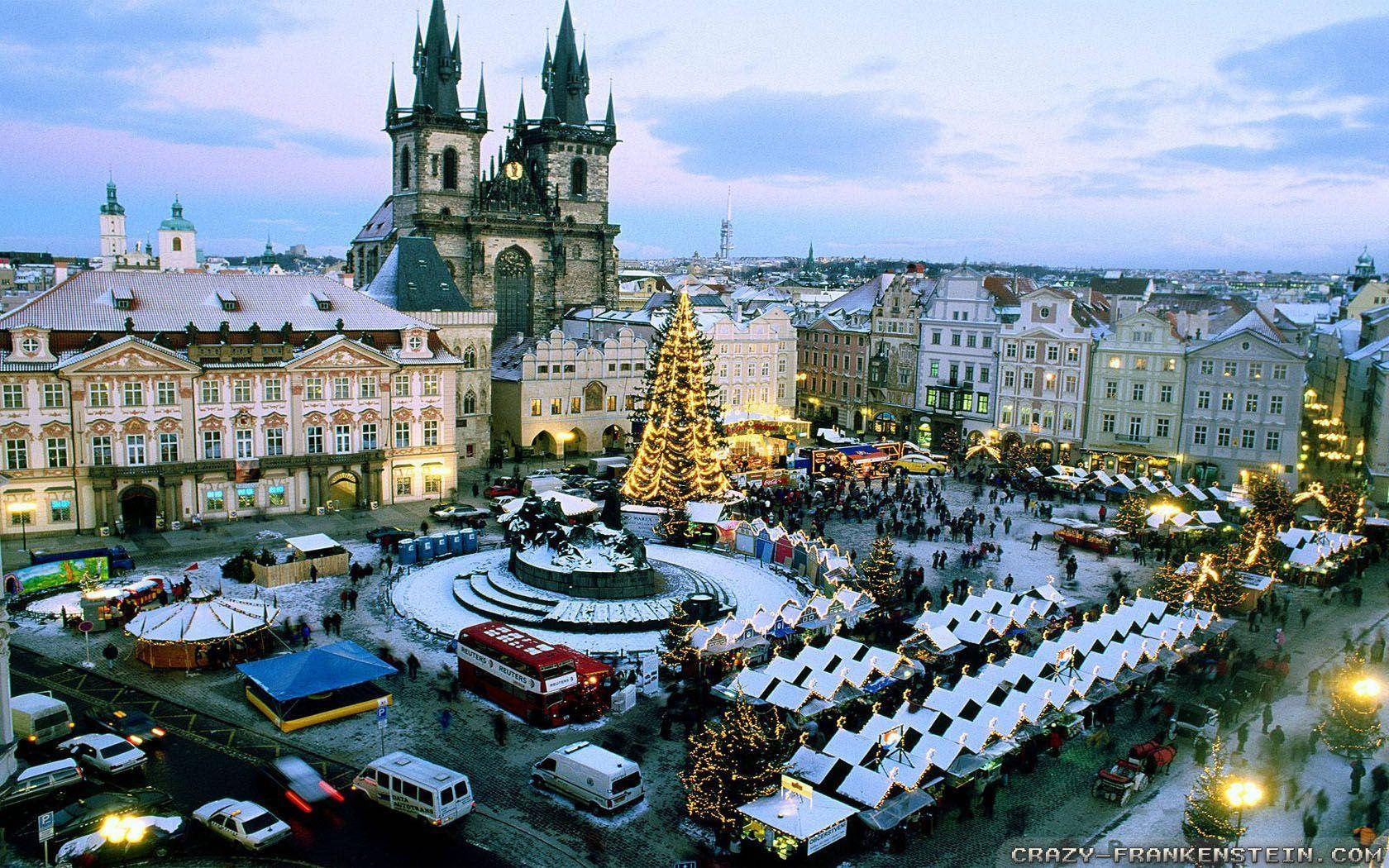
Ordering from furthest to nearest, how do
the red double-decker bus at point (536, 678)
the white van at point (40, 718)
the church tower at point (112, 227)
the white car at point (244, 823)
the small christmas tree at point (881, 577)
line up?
the church tower at point (112, 227) → the small christmas tree at point (881, 577) → the red double-decker bus at point (536, 678) → the white van at point (40, 718) → the white car at point (244, 823)

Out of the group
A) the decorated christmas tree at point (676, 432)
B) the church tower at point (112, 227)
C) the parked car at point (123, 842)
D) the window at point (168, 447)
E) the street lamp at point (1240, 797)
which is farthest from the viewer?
the church tower at point (112, 227)

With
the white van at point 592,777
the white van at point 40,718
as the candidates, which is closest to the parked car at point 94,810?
the white van at point 40,718

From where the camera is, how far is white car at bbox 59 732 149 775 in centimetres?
2280

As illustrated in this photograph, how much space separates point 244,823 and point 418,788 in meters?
3.24

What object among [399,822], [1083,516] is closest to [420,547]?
[399,822]

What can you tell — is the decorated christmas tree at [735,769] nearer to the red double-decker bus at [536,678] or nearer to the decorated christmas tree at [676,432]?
the red double-decker bus at [536,678]

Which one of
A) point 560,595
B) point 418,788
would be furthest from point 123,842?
point 560,595

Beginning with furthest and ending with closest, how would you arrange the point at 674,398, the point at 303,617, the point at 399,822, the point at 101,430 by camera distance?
the point at 674,398
the point at 101,430
the point at 303,617
the point at 399,822

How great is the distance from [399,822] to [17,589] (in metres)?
21.5

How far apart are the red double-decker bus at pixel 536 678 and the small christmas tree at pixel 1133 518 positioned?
2727 cm

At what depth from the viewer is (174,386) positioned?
1781 inches

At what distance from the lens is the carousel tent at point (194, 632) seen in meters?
29.5

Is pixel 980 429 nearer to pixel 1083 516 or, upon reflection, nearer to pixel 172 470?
pixel 1083 516

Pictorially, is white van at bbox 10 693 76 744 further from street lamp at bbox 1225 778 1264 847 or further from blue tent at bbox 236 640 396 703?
street lamp at bbox 1225 778 1264 847
